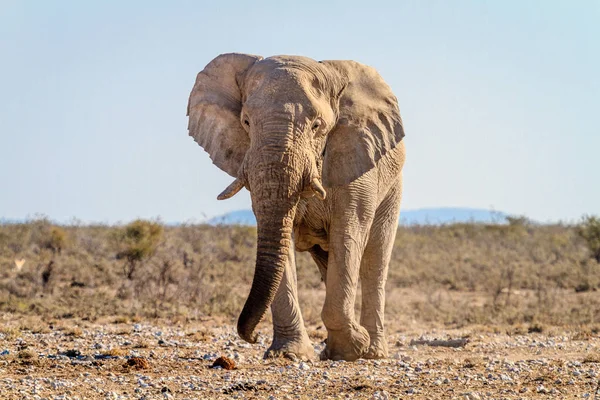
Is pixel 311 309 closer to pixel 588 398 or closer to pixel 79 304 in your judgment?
pixel 79 304

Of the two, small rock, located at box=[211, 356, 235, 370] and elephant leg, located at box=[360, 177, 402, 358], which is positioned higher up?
elephant leg, located at box=[360, 177, 402, 358]

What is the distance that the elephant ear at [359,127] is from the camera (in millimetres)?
10203

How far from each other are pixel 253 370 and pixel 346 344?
1.29 m

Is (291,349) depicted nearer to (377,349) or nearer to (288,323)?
(288,323)

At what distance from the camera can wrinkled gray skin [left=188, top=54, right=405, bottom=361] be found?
895 centimetres

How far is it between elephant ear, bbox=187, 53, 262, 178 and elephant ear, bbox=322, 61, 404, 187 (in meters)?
0.94

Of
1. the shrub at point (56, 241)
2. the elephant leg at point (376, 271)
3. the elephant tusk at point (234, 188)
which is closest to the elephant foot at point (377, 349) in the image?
the elephant leg at point (376, 271)

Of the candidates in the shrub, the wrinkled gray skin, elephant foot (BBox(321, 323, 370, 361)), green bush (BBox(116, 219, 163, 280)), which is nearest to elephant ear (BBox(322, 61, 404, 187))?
the wrinkled gray skin

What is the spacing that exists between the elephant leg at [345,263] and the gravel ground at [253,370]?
342mm

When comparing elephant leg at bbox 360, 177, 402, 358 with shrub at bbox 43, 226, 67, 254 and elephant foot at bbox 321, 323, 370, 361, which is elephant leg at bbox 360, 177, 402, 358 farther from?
shrub at bbox 43, 226, 67, 254

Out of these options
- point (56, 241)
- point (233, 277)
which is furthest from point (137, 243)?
point (56, 241)

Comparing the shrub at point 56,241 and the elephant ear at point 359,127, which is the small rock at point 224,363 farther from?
the shrub at point 56,241

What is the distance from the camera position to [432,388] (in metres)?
8.55

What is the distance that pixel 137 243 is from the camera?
2453 cm
